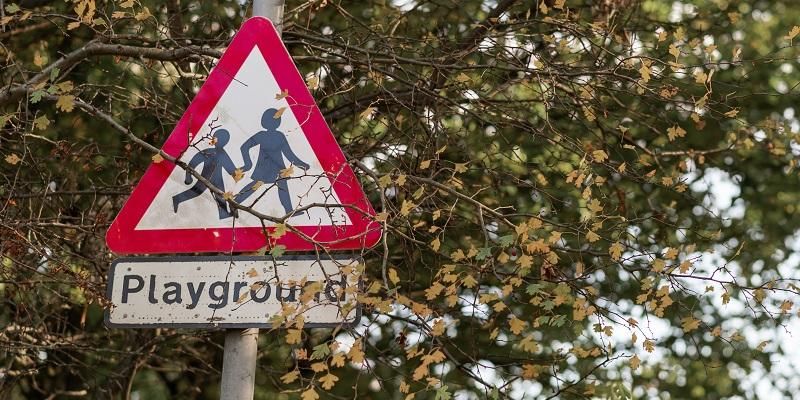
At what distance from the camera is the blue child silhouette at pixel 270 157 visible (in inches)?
117

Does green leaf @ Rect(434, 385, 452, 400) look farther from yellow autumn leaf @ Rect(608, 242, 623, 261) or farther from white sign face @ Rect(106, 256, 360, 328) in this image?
yellow autumn leaf @ Rect(608, 242, 623, 261)

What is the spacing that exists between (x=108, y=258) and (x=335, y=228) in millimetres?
2526

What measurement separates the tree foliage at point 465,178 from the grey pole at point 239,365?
12cm

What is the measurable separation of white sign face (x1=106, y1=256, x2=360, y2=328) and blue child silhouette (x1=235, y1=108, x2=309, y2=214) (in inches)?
7.3

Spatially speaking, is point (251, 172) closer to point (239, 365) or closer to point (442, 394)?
point (239, 365)

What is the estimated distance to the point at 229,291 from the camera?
9.61 ft

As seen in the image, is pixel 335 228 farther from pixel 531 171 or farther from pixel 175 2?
pixel 175 2

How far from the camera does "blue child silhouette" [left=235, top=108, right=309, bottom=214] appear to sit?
9.76ft

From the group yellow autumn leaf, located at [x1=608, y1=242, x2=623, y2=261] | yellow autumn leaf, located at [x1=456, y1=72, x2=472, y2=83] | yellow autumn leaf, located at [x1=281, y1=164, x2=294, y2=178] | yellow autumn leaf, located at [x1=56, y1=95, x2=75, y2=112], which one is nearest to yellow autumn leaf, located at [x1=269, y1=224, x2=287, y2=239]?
yellow autumn leaf, located at [x1=281, y1=164, x2=294, y2=178]

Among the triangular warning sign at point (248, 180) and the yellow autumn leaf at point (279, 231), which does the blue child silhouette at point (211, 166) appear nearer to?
the triangular warning sign at point (248, 180)

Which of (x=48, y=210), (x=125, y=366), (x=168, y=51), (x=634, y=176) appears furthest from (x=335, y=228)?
(x=125, y=366)

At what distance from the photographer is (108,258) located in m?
5.14

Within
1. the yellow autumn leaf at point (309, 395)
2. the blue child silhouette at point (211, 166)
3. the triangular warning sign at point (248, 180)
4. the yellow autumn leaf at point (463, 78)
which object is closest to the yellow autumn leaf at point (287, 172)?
the triangular warning sign at point (248, 180)

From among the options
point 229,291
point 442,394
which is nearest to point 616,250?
point 442,394
